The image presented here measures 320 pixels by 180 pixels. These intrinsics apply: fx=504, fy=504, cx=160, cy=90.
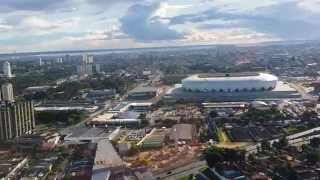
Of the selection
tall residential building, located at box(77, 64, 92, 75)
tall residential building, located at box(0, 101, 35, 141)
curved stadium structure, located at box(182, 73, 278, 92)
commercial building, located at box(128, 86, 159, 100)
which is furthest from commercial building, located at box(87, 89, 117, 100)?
tall residential building, located at box(77, 64, 92, 75)

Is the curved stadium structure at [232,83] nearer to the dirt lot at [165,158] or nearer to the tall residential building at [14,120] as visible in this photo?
the tall residential building at [14,120]

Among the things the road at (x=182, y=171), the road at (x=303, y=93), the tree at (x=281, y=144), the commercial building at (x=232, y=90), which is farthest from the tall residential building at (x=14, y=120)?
the road at (x=303, y=93)

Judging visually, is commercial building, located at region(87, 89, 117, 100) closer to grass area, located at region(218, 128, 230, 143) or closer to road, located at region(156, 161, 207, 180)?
grass area, located at region(218, 128, 230, 143)

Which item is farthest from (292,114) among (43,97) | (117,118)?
(43,97)

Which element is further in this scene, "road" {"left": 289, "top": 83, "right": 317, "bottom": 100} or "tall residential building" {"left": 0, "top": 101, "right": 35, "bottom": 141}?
"road" {"left": 289, "top": 83, "right": 317, "bottom": 100}

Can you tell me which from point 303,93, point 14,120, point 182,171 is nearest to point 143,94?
point 303,93

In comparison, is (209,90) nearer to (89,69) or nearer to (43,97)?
(43,97)
